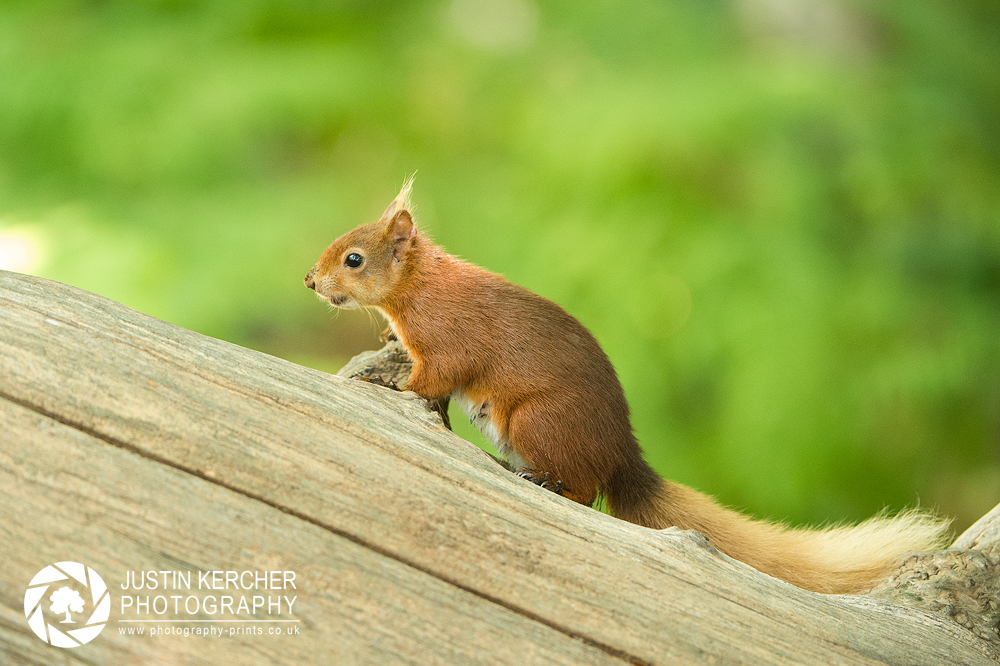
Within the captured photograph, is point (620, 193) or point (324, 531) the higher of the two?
point (620, 193)

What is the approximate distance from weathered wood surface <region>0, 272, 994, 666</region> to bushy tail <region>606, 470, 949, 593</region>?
214 millimetres

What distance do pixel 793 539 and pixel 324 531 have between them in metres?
0.98

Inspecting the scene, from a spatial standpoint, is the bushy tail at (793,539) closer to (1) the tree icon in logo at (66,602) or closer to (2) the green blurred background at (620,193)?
(2) the green blurred background at (620,193)

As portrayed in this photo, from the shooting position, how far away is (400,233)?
1.68 meters

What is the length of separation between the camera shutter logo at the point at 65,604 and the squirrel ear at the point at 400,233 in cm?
88

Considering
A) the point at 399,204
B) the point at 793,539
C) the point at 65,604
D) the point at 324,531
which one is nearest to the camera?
the point at 65,604

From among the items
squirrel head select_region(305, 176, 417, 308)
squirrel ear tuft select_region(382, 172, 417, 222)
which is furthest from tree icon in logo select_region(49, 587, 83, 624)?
squirrel ear tuft select_region(382, 172, 417, 222)

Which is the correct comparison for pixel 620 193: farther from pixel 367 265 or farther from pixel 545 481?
pixel 545 481

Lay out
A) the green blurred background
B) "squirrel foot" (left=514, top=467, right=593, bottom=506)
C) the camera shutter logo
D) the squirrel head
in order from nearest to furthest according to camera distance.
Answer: the camera shutter logo, "squirrel foot" (left=514, top=467, right=593, bottom=506), the squirrel head, the green blurred background

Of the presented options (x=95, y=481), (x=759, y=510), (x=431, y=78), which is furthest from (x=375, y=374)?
(x=431, y=78)

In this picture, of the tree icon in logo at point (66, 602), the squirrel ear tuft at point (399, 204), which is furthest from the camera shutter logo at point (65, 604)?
the squirrel ear tuft at point (399, 204)

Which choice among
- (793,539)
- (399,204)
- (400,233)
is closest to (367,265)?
(400,233)

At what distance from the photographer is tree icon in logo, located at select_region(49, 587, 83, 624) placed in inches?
37.5

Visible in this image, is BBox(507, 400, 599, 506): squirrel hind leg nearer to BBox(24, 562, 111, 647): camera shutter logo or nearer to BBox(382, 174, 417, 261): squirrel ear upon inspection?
BBox(382, 174, 417, 261): squirrel ear
